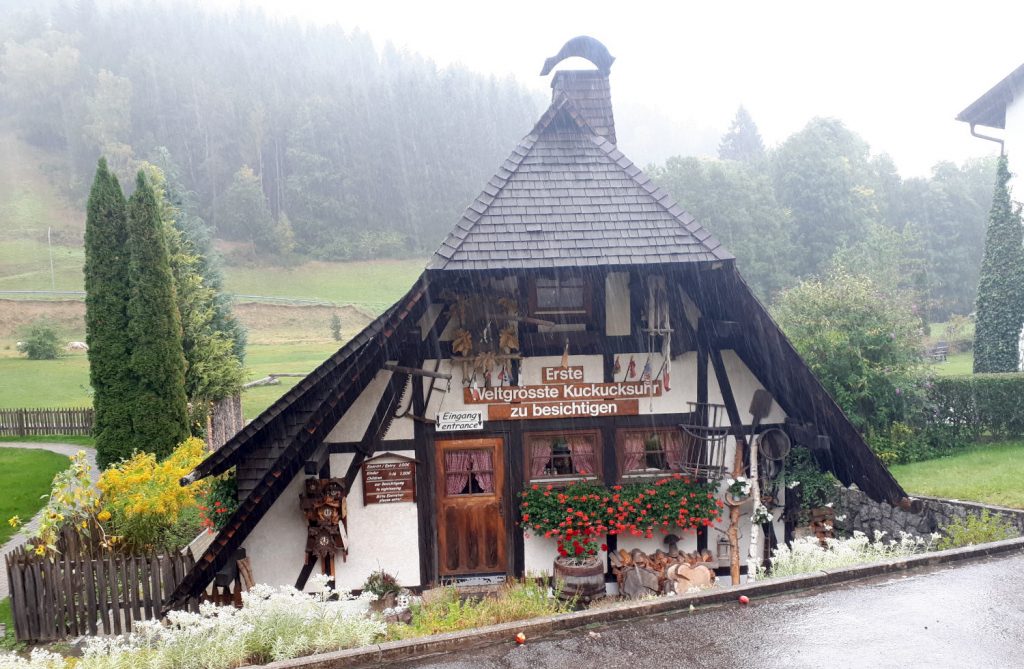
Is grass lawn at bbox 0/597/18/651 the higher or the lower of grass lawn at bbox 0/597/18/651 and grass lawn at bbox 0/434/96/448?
the lower

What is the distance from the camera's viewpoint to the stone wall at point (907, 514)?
9648mm

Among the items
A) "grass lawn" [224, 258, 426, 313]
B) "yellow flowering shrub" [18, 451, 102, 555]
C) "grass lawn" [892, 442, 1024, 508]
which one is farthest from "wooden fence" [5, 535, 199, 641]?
"grass lawn" [224, 258, 426, 313]

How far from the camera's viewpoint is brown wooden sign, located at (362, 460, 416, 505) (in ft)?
29.3

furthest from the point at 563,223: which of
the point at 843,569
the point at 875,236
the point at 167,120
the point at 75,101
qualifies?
the point at 75,101

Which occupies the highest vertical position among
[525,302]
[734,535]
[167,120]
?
[167,120]

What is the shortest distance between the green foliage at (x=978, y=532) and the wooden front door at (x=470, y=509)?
5501 mm

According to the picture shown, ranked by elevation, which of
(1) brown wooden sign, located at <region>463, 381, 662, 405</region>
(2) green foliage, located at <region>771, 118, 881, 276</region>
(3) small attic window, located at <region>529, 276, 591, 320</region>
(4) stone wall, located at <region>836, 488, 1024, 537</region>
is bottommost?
(4) stone wall, located at <region>836, 488, 1024, 537</region>

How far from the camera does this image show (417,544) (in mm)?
9039

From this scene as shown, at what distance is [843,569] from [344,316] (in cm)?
5719

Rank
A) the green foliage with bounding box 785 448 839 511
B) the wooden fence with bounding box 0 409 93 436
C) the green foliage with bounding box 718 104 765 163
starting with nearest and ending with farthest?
the green foliage with bounding box 785 448 839 511 < the wooden fence with bounding box 0 409 93 436 < the green foliage with bounding box 718 104 765 163

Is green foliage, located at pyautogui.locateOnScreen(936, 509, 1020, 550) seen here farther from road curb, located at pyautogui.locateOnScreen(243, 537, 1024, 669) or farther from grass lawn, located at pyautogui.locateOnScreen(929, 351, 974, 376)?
grass lawn, located at pyautogui.locateOnScreen(929, 351, 974, 376)

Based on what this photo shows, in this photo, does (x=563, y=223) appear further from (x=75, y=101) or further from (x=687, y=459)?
(x=75, y=101)

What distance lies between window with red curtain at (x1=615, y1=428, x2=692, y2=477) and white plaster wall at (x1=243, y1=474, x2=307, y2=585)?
414cm

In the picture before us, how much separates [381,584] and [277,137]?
93.6 meters
